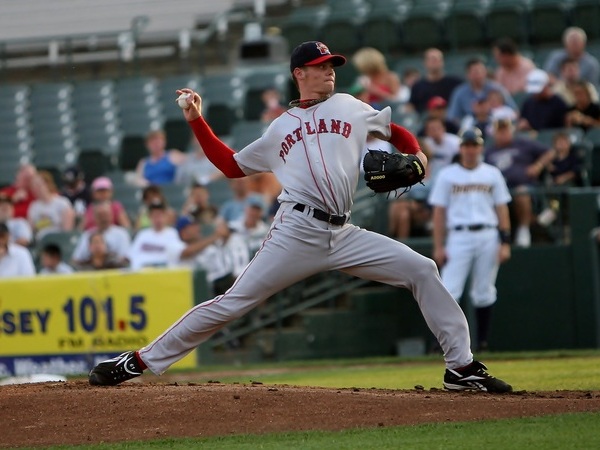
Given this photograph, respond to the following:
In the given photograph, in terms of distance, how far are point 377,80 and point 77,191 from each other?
4.14 m

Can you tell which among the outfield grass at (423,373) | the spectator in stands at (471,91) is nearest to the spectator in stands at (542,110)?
the spectator in stands at (471,91)

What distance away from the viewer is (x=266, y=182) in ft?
49.2

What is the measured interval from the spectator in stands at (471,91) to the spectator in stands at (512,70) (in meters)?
0.38

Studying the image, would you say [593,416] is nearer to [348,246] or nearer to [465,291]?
[348,246]

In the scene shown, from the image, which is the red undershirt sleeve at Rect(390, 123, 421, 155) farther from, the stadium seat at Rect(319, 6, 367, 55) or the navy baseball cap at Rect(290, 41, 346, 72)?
the stadium seat at Rect(319, 6, 367, 55)

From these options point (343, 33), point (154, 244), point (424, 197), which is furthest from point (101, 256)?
point (343, 33)

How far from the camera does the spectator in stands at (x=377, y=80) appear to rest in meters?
16.2

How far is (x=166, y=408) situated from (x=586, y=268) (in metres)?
7.60

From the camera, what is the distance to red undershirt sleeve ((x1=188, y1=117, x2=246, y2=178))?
7.42 metres

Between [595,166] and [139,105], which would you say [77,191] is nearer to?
[139,105]

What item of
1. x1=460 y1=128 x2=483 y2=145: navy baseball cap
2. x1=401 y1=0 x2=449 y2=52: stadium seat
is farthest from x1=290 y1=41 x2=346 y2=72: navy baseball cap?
x1=401 y1=0 x2=449 y2=52: stadium seat

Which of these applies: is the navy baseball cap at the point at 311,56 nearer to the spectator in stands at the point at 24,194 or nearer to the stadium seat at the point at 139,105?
the spectator in stands at the point at 24,194

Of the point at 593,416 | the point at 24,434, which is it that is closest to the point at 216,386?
the point at 24,434

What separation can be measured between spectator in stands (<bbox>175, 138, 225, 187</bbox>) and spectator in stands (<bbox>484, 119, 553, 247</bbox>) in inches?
158
